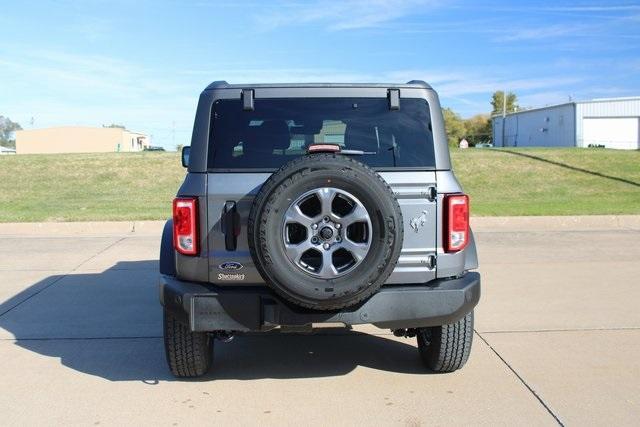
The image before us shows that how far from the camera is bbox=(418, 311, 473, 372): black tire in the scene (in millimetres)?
4605

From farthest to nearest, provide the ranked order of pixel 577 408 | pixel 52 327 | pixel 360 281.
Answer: pixel 52 327 < pixel 577 408 < pixel 360 281

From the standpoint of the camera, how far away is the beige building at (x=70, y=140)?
91.7 m

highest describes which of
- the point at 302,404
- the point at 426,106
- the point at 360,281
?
the point at 426,106

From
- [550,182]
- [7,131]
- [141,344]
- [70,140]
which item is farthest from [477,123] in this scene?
[7,131]

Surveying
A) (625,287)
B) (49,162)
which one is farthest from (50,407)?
(49,162)

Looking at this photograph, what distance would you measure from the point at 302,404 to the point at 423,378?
0.96 metres

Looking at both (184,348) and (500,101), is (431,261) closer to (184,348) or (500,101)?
(184,348)

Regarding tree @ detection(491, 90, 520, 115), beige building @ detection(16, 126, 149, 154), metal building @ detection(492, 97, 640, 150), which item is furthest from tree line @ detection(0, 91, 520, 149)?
beige building @ detection(16, 126, 149, 154)

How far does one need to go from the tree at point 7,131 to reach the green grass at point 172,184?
437 ft

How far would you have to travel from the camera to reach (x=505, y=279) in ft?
27.1

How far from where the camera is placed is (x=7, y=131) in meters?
154

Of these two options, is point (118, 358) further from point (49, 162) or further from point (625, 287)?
point (49, 162)

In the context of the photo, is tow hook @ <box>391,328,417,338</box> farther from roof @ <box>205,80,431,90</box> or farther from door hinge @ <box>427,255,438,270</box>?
roof @ <box>205,80,431,90</box>

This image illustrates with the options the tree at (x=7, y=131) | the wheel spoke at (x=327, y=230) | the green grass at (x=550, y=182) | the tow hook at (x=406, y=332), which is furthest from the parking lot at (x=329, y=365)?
the tree at (x=7, y=131)
